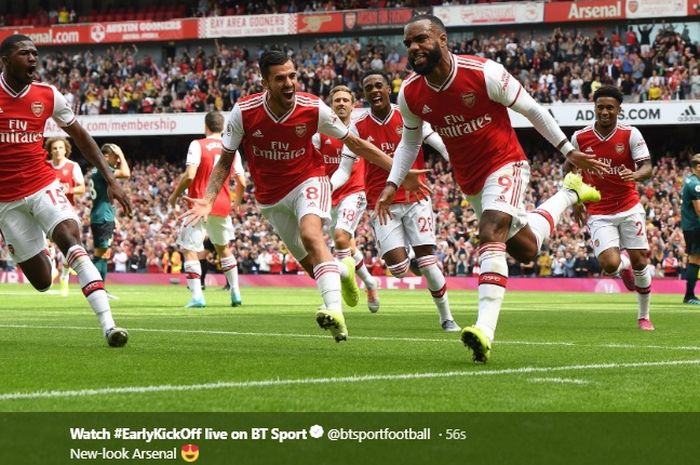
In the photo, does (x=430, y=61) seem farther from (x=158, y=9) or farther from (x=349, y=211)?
(x=158, y=9)

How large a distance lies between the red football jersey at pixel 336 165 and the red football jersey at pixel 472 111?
6521 millimetres

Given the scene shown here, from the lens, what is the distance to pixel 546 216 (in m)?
10.4

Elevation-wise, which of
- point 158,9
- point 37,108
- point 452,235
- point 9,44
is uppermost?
point 158,9

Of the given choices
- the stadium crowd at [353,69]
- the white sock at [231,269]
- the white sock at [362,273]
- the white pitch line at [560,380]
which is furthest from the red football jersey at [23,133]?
the stadium crowd at [353,69]

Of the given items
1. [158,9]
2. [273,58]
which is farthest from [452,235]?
[273,58]

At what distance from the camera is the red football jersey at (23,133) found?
9680mm

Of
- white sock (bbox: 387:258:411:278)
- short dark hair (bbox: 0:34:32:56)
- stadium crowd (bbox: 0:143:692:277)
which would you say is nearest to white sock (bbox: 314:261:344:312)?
short dark hair (bbox: 0:34:32:56)

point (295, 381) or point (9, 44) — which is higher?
point (9, 44)

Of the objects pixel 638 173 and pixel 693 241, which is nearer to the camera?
pixel 638 173

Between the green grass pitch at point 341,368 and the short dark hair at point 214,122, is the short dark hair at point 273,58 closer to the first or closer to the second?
the green grass pitch at point 341,368

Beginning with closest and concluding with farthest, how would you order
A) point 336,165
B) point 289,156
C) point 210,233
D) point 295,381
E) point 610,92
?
point 295,381, point 289,156, point 610,92, point 336,165, point 210,233

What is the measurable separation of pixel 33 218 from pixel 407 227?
16.4 ft

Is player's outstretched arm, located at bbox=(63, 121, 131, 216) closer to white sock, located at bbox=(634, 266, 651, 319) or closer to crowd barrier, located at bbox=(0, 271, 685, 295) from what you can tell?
white sock, located at bbox=(634, 266, 651, 319)
